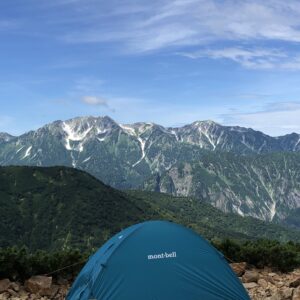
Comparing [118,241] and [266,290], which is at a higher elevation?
[118,241]

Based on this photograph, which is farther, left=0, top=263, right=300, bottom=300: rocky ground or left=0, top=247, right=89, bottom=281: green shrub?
left=0, top=247, right=89, bottom=281: green shrub

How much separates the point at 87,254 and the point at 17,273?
4.10 m

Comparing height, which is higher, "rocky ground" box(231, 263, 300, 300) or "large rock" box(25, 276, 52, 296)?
"large rock" box(25, 276, 52, 296)

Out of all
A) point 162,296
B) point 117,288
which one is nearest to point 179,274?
point 162,296

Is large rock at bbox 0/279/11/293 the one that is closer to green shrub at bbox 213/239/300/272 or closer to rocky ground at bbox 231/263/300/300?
rocky ground at bbox 231/263/300/300

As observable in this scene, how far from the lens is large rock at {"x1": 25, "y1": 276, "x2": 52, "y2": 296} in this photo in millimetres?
17141

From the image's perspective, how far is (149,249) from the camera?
13.7m

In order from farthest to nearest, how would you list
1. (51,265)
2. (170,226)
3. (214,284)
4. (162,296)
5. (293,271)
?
(293,271), (51,265), (170,226), (214,284), (162,296)

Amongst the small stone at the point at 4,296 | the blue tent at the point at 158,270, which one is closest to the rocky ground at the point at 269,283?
the blue tent at the point at 158,270

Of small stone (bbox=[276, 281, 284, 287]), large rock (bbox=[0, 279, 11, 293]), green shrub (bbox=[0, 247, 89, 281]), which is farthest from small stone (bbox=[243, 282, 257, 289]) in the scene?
large rock (bbox=[0, 279, 11, 293])

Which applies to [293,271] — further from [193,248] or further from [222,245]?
[193,248]

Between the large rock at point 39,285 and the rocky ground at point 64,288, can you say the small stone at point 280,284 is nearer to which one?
the rocky ground at point 64,288

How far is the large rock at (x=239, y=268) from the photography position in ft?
63.8

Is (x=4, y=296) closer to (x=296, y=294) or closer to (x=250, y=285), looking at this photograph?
(x=250, y=285)
